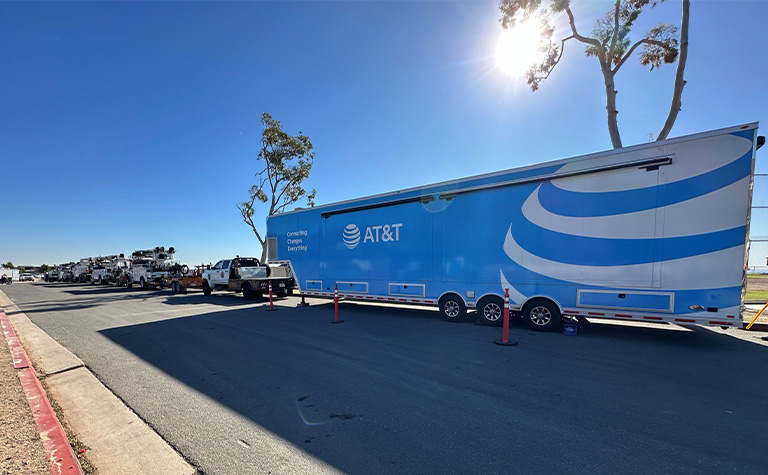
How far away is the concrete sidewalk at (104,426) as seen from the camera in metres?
2.87

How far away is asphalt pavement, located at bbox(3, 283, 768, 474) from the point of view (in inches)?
114

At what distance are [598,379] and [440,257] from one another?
16.3ft

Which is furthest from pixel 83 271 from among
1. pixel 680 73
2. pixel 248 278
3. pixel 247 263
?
pixel 680 73

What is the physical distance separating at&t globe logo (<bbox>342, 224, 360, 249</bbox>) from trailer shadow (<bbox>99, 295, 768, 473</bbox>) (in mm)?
3785

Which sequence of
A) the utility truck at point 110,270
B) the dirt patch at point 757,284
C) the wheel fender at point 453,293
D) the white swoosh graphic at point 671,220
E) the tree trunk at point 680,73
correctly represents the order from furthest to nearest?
the utility truck at point 110,270 → the dirt patch at point 757,284 → the tree trunk at point 680,73 → the wheel fender at point 453,293 → the white swoosh graphic at point 671,220

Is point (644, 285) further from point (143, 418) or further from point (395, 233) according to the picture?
point (143, 418)

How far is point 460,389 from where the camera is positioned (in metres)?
4.38

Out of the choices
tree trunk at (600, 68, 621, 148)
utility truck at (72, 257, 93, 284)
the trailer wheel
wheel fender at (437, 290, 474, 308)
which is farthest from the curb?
utility truck at (72, 257, 93, 284)

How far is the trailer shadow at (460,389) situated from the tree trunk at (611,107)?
25.3 feet

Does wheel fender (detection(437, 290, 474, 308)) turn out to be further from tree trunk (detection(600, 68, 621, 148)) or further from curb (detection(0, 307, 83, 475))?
tree trunk (detection(600, 68, 621, 148))

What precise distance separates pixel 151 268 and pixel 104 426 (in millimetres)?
24807

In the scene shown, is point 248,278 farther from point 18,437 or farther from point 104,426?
point 18,437

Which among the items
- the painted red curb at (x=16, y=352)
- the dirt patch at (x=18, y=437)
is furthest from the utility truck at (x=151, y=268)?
the dirt patch at (x=18, y=437)

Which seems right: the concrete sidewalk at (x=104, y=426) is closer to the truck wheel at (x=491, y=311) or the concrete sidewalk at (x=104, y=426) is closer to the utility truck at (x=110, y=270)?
the truck wheel at (x=491, y=311)
